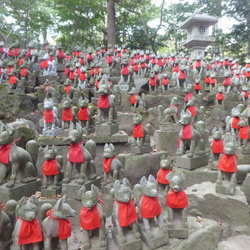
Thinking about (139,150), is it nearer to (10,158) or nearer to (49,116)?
(49,116)

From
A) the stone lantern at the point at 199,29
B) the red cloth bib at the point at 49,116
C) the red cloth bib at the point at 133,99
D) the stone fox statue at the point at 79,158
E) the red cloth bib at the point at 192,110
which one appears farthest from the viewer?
the stone lantern at the point at 199,29

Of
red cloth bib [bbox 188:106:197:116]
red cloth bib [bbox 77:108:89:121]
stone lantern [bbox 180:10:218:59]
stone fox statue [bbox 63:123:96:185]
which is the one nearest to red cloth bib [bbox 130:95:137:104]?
red cloth bib [bbox 188:106:197:116]

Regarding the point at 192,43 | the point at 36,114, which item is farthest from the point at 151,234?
the point at 192,43

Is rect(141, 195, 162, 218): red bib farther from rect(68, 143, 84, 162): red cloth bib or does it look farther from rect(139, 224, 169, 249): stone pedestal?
rect(68, 143, 84, 162): red cloth bib

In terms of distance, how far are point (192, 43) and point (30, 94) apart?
1075cm

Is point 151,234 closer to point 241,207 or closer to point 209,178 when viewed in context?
point 241,207

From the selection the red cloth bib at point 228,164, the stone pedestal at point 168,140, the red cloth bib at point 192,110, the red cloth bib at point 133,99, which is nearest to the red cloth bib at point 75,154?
the red cloth bib at point 228,164

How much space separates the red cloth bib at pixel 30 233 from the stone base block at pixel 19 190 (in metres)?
1.82

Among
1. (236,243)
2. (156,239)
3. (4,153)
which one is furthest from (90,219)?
(236,243)

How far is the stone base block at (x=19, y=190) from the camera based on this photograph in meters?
4.97

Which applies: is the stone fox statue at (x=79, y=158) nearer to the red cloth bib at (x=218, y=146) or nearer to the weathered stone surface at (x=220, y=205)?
the weathered stone surface at (x=220, y=205)

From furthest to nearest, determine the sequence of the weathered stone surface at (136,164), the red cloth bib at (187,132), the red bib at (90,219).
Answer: the weathered stone surface at (136,164) → the red cloth bib at (187,132) → the red bib at (90,219)

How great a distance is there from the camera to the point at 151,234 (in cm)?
370

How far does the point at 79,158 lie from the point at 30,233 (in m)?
1.96
